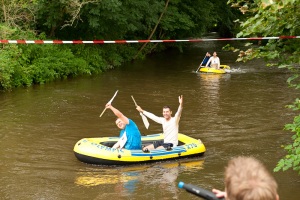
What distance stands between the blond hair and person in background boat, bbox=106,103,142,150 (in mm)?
7121

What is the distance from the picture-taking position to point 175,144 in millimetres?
9641

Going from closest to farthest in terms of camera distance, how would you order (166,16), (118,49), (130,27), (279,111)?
(279,111), (130,27), (118,49), (166,16)

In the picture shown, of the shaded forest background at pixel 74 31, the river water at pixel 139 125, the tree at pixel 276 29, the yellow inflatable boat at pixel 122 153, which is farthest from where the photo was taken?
the shaded forest background at pixel 74 31

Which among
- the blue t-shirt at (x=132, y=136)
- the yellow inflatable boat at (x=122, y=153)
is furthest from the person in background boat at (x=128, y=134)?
the yellow inflatable boat at (x=122, y=153)

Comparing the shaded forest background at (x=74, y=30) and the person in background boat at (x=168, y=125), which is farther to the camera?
the shaded forest background at (x=74, y=30)

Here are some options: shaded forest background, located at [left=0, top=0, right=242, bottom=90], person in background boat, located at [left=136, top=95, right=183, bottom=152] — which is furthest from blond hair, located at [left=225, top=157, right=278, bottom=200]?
shaded forest background, located at [left=0, top=0, right=242, bottom=90]

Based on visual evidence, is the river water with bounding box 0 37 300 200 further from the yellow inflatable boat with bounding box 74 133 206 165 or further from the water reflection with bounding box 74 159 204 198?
the yellow inflatable boat with bounding box 74 133 206 165

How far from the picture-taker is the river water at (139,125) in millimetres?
8016

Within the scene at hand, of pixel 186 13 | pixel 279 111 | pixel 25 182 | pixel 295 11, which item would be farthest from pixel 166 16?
pixel 295 11

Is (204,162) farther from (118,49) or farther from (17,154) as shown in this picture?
(118,49)

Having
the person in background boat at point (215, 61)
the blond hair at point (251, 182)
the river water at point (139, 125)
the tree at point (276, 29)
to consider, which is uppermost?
A: the tree at point (276, 29)

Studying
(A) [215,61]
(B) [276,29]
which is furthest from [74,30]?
(B) [276,29]

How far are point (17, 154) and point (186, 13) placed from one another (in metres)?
22.5

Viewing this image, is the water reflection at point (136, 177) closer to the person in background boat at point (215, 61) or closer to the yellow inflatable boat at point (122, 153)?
the yellow inflatable boat at point (122, 153)
